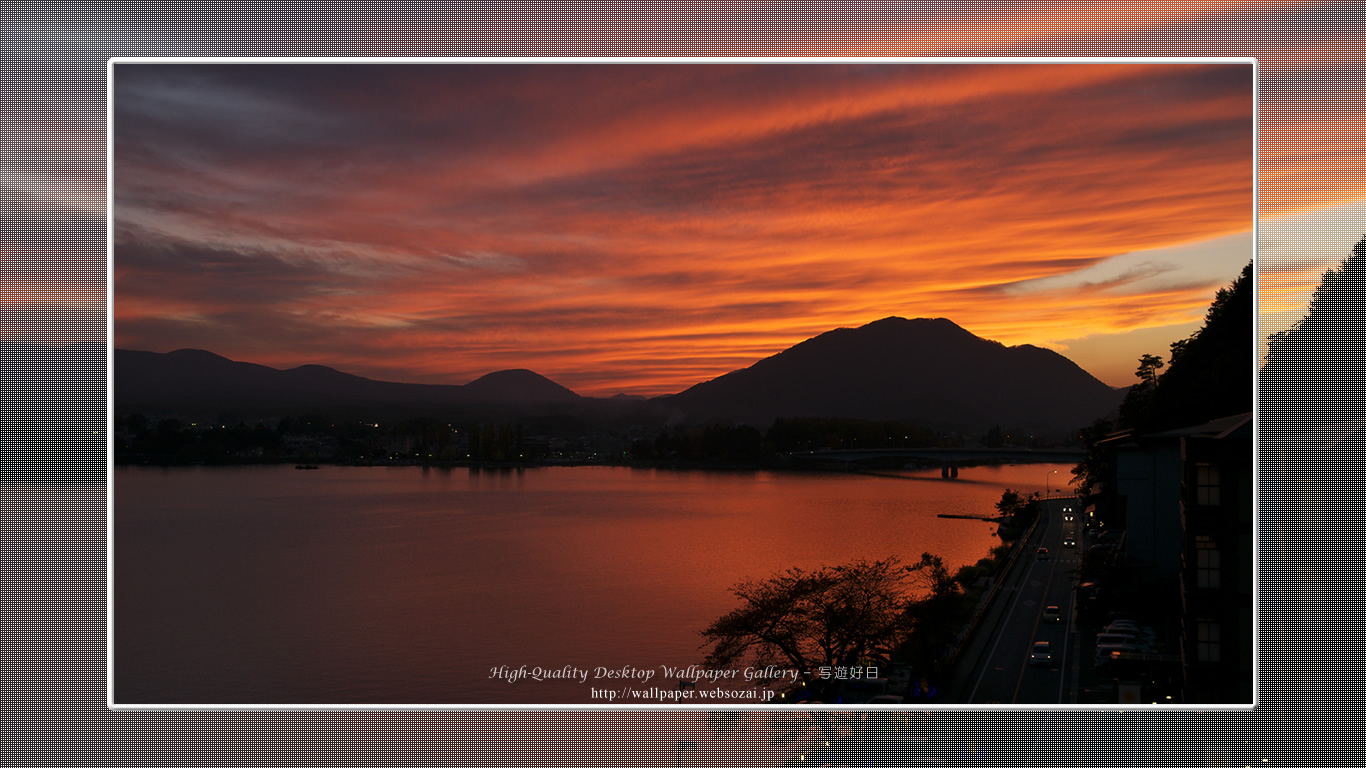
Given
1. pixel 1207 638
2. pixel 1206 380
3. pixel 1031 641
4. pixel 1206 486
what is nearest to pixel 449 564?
pixel 1031 641

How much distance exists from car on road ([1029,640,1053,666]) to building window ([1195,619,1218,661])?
2.66 m

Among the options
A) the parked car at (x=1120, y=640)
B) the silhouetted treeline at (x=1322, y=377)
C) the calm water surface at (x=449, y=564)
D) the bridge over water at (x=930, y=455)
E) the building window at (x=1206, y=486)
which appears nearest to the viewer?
the silhouetted treeline at (x=1322, y=377)

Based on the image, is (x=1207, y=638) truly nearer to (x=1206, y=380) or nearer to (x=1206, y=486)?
(x=1206, y=486)

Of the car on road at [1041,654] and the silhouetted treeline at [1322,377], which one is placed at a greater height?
the silhouetted treeline at [1322,377]

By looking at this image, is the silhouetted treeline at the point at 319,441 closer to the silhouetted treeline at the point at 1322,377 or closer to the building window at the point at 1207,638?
the building window at the point at 1207,638

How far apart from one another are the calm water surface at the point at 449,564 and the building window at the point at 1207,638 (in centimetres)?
341

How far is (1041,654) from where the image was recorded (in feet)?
26.9

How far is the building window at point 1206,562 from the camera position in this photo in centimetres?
556

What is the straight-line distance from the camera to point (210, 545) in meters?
17.4

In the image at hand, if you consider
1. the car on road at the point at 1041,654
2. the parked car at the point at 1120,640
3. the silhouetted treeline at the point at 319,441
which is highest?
the silhouetted treeline at the point at 319,441

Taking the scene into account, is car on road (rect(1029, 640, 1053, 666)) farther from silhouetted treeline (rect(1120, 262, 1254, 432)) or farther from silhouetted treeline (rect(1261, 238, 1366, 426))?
silhouetted treeline (rect(1261, 238, 1366, 426))

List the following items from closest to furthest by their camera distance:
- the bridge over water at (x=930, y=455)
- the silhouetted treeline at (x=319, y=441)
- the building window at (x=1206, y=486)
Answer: the building window at (x=1206, y=486), the silhouetted treeline at (x=319, y=441), the bridge over water at (x=930, y=455)

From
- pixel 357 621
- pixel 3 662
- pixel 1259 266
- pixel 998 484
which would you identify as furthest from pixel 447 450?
pixel 998 484

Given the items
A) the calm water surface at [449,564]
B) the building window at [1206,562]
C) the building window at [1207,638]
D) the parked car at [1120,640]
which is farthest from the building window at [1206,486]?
the calm water surface at [449,564]
